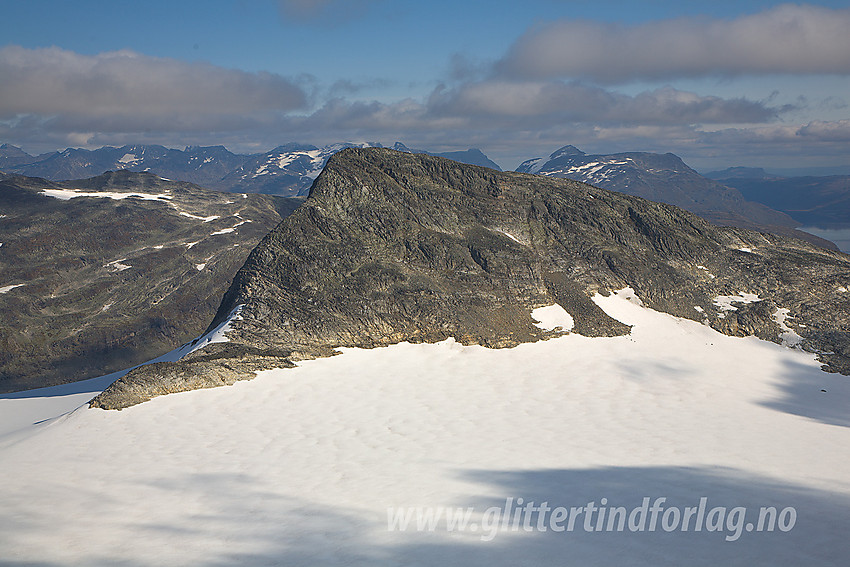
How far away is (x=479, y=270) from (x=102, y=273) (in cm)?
12423

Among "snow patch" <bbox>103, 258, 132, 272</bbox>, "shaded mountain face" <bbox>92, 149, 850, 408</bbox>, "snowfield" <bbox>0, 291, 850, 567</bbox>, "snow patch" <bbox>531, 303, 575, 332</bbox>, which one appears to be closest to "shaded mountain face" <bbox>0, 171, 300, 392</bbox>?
"snow patch" <bbox>103, 258, 132, 272</bbox>

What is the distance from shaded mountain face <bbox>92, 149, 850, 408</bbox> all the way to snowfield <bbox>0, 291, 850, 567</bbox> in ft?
8.90

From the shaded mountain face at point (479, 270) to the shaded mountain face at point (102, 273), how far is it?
78517 mm

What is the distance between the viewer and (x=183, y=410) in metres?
24.8

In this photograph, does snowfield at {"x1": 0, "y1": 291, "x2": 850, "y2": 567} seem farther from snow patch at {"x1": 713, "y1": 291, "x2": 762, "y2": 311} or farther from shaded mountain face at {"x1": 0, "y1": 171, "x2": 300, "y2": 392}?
shaded mountain face at {"x1": 0, "y1": 171, "x2": 300, "y2": 392}

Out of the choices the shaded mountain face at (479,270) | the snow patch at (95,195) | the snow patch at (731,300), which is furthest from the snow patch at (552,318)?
the snow patch at (95,195)

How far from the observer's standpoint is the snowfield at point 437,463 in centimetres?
1313

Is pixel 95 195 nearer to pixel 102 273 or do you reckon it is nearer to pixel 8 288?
pixel 102 273

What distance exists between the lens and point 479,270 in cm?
4269

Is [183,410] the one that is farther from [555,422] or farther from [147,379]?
[555,422]

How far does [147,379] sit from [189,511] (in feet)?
43.9

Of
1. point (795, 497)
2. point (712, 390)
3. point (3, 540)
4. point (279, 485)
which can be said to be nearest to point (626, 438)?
point (795, 497)

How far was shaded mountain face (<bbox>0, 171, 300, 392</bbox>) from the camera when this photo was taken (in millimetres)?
105062

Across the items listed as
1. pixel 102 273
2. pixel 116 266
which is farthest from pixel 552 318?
pixel 116 266
